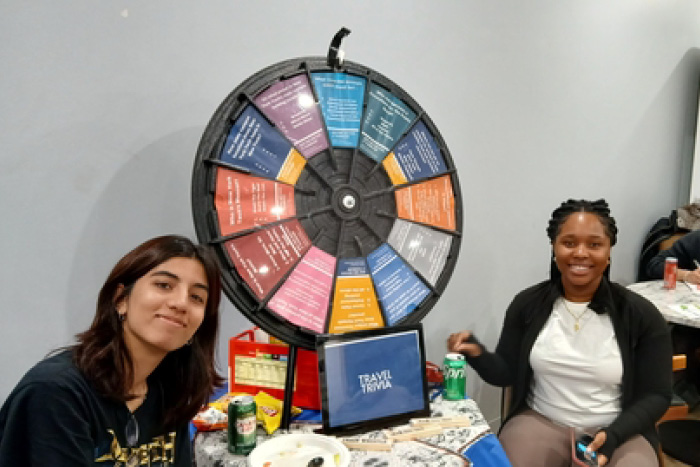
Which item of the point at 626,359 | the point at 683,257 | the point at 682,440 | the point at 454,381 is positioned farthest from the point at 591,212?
the point at 682,440

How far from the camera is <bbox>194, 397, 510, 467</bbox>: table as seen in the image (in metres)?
1.08

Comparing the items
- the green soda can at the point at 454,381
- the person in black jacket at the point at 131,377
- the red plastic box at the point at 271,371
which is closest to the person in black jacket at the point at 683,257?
the green soda can at the point at 454,381

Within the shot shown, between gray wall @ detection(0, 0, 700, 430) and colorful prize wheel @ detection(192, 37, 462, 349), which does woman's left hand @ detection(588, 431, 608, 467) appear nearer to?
colorful prize wheel @ detection(192, 37, 462, 349)

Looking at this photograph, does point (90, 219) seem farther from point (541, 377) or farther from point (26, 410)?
point (541, 377)

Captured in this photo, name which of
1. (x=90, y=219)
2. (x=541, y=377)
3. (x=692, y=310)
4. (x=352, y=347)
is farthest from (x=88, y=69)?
(x=692, y=310)

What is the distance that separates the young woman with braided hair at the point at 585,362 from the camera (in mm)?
1451

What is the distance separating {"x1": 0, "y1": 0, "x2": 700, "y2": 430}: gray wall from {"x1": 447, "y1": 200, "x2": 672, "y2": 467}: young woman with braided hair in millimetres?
625

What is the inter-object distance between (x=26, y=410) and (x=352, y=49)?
147 cm

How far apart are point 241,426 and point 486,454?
22.0 inches

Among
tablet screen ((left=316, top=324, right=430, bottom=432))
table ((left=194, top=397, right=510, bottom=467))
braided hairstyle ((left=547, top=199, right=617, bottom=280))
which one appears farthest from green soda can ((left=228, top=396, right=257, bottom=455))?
braided hairstyle ((left=547, top=199, right=617, bottom=280))

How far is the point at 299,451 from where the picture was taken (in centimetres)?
105

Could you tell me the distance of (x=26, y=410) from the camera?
33.5 inches

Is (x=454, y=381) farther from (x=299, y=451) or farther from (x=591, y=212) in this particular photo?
(x=591, y=212)

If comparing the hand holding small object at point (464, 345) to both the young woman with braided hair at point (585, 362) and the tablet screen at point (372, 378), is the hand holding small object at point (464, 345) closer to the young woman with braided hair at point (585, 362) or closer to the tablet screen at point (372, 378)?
the young woman with braided hair at point (585, 362)
